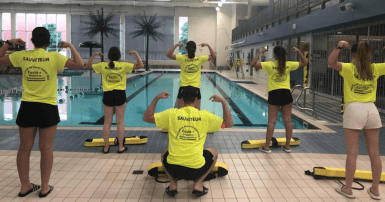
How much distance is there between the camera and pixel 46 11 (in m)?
26.9

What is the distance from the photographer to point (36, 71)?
2592mm

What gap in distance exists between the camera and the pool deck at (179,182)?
279 cm

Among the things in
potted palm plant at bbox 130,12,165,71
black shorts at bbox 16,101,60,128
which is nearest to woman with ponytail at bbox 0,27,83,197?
black shorts at bbox 16,101,60,128

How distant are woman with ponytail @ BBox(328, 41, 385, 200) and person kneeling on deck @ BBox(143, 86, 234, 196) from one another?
1.00m

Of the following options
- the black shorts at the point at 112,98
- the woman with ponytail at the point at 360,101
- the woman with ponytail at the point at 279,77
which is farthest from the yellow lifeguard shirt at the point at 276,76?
the black shorts at the point at 112,98

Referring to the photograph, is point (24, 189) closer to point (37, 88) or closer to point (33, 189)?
point (33, 189)

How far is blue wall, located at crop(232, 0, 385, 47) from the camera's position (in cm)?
668

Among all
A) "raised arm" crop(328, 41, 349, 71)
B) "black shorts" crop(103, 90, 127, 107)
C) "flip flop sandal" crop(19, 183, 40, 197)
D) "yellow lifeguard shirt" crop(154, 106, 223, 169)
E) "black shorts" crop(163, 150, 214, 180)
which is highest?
"raised arm" crop(328, 41, 349, 71)

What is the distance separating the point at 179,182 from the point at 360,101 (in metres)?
1.73

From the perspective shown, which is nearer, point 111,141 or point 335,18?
point 111,141

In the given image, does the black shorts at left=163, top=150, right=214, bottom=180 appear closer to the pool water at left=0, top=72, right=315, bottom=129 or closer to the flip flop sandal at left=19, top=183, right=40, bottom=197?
the flip flop sandal at left=19, top=183, right=40, bottom=197

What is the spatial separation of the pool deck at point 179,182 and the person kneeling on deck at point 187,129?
0.27 m

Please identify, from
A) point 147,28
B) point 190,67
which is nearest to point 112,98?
point 190,67

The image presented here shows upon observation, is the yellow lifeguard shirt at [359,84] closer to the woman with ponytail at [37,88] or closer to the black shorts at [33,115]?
the woman with ponytail at [37,88]
